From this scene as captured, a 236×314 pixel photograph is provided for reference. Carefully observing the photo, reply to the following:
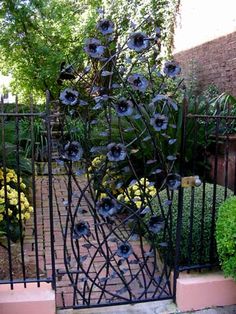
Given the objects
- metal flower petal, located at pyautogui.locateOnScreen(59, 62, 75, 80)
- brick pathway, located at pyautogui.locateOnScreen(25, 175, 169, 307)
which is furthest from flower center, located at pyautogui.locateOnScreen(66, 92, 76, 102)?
brick pathway, located at pyautogui.locateOnScreen(25, 175, 169, 307)

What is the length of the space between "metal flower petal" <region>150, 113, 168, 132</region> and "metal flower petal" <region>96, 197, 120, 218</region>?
1.80 ft

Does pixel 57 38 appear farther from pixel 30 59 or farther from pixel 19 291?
pixel 19 291

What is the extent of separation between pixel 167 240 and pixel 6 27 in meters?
8.27

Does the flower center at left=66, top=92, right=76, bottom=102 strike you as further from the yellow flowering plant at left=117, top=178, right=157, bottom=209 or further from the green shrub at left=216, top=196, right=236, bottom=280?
the green shrub at left=216, top=196, right=236, bottom=280

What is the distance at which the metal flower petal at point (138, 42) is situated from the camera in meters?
2.43

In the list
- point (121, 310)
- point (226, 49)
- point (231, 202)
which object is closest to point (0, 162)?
point (121, 310)

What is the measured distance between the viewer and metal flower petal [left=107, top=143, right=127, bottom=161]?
2.44 metres

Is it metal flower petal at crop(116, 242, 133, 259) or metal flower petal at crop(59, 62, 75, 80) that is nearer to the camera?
metal flower petal at crop(59, 62, 75, 80)

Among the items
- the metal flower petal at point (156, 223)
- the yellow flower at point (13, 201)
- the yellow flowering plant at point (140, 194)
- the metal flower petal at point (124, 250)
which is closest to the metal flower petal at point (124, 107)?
the yellow flowering plant at point (140, 194)

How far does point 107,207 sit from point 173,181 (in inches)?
18.8

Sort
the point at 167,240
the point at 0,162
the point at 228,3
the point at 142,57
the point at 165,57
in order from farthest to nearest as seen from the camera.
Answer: the point at 165,57 < the point at 228,3 < the point at 0,162 < the point at 167,240 < the point at 142,57

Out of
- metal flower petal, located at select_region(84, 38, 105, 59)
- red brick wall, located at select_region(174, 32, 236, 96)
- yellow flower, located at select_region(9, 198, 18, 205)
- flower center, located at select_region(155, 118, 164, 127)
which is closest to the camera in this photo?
metal flower petal, located at select_region(84, 38, 105, 59)

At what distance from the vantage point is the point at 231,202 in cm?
275

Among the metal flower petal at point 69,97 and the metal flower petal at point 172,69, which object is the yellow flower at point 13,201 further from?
the metal flower petal at point 172,69
